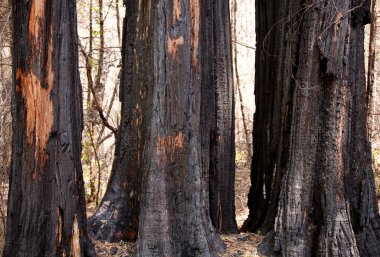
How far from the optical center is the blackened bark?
5422 mm

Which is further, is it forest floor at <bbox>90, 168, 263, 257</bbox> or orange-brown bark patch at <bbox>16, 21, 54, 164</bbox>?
forest floor at <bbox>90, 168, 263, 257</bbox>

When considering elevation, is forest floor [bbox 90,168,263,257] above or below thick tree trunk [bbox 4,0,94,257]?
below

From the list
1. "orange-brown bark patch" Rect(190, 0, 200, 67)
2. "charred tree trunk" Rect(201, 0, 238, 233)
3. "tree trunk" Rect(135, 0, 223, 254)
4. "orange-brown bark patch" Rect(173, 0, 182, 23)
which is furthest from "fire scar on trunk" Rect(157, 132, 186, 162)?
"orange-brown bark patch" Rect(173, 0, 182, 23)

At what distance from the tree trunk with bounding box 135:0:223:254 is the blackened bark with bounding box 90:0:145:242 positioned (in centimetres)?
39

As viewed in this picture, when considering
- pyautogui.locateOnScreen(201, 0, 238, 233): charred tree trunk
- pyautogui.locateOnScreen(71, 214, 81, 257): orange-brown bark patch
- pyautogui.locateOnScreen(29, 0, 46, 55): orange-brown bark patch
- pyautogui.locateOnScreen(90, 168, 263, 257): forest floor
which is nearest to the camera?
pyautogui.locateOnScreen(29, 0, 46, 55): orange-brown bark patch

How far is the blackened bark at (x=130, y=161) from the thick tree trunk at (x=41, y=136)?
940mm

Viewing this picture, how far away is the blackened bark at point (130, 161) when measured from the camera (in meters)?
5.42

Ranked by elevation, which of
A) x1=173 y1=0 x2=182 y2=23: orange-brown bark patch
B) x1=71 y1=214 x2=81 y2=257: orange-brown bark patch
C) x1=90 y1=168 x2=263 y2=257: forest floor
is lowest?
x1=90 y1=168 x2=263 y2=257: forest floor

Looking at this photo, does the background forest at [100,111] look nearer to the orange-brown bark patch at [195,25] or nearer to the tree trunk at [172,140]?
the tree trunk at [172,140]

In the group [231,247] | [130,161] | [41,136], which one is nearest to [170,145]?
[130,161]

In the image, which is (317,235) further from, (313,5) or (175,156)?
(313,5)

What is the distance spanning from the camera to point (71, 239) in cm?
458

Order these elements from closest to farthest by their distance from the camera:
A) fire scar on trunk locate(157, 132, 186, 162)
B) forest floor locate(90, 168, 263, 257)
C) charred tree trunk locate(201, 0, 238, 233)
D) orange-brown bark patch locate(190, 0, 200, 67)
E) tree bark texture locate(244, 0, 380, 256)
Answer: fire scar on trunk locate(157, 132, 186, 162) < orange-brown bark patch locate(190, 0, 200, 67) < forest floor locate(90, 168, 263, 257) < tree bark texture locate(244, 0, 380, 256) < charred tree trunk locate(201, 0, 238, 233)

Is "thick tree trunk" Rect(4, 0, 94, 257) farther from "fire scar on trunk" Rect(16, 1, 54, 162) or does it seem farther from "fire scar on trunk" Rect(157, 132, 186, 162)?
"fire scar on trunk" Rect(157, 132, 186, 162)
